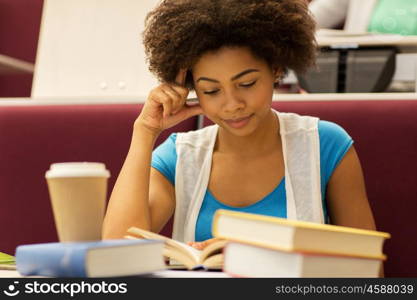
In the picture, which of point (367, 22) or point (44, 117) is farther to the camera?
point (367, 22)

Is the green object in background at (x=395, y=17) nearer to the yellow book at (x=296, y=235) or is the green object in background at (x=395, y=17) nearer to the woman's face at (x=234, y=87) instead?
the woman's face at (x=234, y=87)

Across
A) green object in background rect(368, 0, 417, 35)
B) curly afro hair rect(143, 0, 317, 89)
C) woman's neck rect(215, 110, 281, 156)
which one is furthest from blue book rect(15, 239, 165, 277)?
green object in background rect(368, 0, 417, 35)

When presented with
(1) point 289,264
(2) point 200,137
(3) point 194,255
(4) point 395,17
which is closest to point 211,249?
(3) point 194,255

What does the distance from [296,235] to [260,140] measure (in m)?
0.88

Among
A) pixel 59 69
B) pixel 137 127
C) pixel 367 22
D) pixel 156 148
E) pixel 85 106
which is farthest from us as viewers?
pixel 367 22

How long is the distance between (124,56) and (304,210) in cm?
109

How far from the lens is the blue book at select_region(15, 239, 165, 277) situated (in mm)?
764

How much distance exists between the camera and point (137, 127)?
60.7 inches

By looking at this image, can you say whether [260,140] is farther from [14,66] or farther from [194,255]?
[14,66]

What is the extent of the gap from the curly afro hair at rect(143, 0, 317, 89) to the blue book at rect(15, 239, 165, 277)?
687mm

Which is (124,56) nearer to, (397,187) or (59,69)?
(59,69)

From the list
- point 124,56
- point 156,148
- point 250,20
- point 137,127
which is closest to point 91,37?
point 124,56

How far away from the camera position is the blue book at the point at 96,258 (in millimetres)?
764

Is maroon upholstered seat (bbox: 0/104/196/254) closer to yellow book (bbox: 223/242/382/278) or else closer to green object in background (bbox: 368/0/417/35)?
yellow book (bbox: 223/242/382/278)
